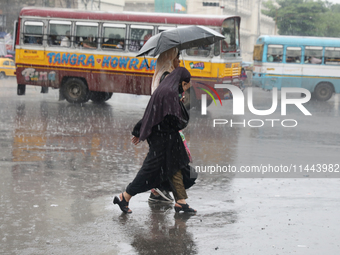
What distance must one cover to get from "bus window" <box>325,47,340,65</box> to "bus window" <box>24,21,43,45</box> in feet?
43.6

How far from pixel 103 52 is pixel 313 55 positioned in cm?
1131

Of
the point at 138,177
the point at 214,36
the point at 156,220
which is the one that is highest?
the point at 214,36

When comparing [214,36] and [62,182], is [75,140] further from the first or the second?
[214,36]

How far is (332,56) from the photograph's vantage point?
23.1 m

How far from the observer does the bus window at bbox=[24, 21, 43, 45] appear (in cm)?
1664

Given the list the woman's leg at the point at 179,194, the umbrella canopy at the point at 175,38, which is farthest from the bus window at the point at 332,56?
the woman's leg at the point at 179,194

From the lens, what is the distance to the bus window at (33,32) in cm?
1664

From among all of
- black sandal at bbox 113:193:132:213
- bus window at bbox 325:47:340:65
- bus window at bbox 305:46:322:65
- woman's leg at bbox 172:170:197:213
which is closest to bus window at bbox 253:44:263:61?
bus window at bbox 305:46:322:65

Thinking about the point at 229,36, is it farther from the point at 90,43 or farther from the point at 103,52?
the point at 90,43

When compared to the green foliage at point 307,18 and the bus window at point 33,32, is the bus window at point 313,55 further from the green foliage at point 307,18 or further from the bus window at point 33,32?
the green foliage at point 307,18

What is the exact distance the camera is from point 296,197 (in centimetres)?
592

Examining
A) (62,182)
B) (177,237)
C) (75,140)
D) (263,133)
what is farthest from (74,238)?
(263,133)

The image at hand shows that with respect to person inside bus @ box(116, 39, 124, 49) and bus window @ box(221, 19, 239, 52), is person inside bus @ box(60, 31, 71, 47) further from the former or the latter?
bus window @ box(221, 19, 239, 52)

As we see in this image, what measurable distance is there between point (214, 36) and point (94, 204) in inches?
93.4
